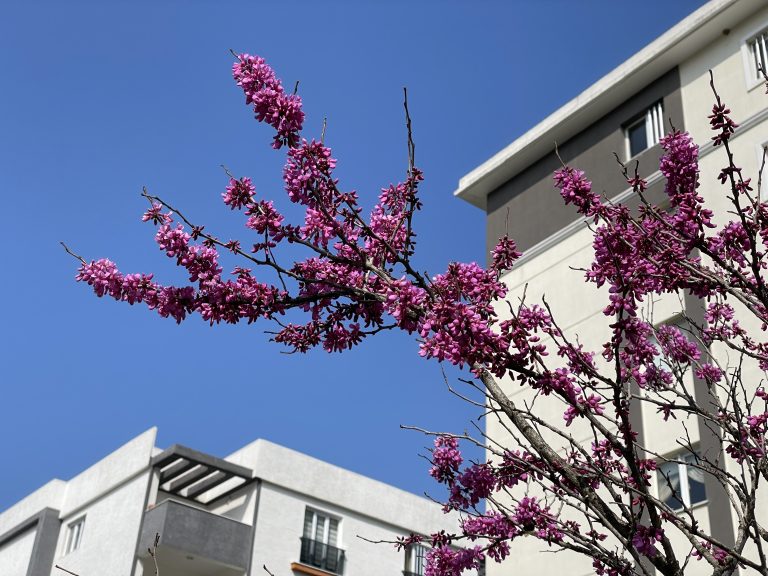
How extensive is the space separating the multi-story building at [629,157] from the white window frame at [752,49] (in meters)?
0.02

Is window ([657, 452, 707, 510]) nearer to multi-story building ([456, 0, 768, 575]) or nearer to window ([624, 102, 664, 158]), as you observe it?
multi-story building ([456, 0, 768, 575])

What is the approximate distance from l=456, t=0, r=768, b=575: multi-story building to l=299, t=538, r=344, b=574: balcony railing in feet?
27.7

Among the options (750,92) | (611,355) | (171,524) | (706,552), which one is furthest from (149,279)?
(171,524)

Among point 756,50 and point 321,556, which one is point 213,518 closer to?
point 321,556

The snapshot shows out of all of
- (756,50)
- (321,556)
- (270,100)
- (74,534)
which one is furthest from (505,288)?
(74,534)

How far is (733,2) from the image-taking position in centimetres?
1650

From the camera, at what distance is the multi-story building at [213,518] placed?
23.3 meters

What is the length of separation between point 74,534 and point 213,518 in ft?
15.6

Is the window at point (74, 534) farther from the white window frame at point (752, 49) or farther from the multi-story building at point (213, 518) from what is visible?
the white window frame at point (752, 49)

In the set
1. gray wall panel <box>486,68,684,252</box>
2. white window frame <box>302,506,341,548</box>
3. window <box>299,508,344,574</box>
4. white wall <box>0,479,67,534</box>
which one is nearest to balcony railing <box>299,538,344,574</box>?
window <box>299,508,344,574</box>

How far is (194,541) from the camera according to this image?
2306 centimetres

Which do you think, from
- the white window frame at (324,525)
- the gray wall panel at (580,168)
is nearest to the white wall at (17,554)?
the white window frame at (324,525)

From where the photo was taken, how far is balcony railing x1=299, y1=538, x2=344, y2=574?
24828mm

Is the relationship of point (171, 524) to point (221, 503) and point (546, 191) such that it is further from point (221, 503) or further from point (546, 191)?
point (546, 191)
